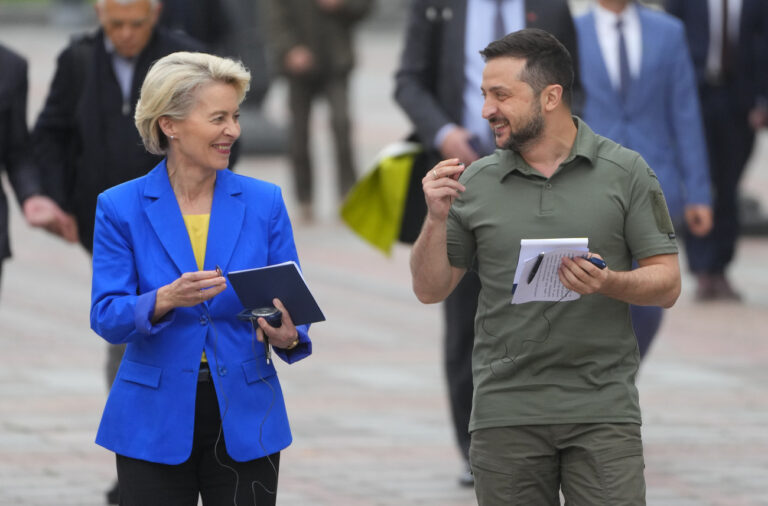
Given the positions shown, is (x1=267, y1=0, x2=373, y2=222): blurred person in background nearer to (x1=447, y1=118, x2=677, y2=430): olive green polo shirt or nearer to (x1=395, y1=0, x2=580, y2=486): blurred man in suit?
(x1=395, y1=0, x2=580, y2=486): blurred man in suit

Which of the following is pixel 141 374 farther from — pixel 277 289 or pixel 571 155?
pixel 571 155

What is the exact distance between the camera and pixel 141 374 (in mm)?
4145

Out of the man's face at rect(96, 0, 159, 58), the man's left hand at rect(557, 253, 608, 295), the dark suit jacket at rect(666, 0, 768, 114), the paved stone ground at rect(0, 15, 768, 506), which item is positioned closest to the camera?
the man's left hand at rect(557, 253, 608, 295)

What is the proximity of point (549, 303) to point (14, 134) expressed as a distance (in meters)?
2.74

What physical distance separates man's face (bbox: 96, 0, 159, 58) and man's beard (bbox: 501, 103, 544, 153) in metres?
2.14

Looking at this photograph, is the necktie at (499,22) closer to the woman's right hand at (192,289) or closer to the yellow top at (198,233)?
the yellow top at (198,233)

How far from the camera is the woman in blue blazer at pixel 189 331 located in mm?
4113

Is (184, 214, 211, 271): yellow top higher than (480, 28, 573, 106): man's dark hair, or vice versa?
(480, 28, 573, 106): man's dark hair

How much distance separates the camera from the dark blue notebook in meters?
3.92

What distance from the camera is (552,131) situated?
13.9 ft

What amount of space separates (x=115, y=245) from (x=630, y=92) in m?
3.18

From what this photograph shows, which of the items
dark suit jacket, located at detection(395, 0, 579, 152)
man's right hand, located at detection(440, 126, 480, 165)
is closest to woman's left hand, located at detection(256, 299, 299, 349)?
man's right hand, located at detection(440, 126, 480, 165)

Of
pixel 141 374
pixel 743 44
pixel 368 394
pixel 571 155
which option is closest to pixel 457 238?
pixel 571 155

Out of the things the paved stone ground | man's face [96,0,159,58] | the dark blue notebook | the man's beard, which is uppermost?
man's face [96,0,159,58]
